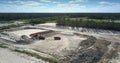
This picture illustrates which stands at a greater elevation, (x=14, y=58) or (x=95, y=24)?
(x=14, y=58)

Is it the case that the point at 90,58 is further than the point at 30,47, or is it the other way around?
the point at 30,47

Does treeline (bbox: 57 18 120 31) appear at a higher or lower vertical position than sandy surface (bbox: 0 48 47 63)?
lower

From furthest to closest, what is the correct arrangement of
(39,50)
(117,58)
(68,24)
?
(68,24) → (39,50) → (117,58)

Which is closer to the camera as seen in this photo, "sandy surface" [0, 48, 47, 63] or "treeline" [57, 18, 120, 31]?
"sandy surface" [0, 48, 47, 63]

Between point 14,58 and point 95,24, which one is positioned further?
point 95,24

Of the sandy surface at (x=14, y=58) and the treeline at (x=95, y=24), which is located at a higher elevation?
the sandy surface at (x=14, y=58)

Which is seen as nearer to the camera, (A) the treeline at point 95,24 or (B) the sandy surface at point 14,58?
(B) the sandy surface at point 14,58

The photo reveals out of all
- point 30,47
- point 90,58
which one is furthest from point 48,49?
point 90,58

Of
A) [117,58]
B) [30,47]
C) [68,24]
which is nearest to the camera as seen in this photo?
[117,58]

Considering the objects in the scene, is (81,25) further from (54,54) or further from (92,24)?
(54,54)
